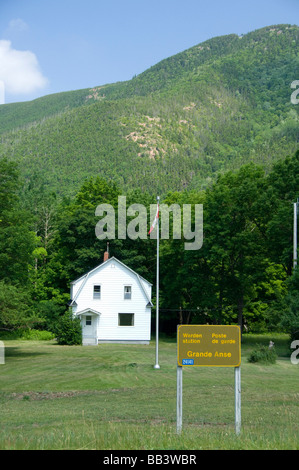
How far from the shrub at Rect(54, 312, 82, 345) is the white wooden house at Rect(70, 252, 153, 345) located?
3433 mm

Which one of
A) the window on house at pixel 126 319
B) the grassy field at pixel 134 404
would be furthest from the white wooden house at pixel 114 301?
the grassy field at pixel 134 404

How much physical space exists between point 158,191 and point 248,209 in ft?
349

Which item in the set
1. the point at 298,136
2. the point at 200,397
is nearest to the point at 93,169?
the point at 298,136

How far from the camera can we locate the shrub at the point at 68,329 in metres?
52.3

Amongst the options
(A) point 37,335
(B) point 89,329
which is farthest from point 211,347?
(A) point 37,335

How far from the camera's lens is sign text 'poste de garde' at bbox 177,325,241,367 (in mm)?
12445

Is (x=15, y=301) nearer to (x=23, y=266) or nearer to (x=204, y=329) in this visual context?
(x=23, y=266)

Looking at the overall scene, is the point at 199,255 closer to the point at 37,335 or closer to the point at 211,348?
the point at 37,335

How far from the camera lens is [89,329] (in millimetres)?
55969

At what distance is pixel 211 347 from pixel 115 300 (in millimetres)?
44763

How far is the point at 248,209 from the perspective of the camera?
5516 centimetres

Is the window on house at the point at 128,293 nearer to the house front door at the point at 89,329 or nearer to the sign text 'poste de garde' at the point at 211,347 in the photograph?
the house front door at the point at 89,329
